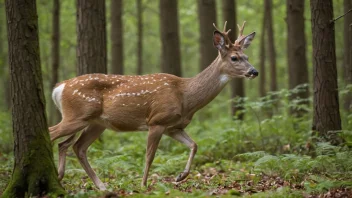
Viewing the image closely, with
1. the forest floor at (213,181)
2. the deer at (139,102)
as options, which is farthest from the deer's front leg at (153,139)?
the forest floor at (213,181)

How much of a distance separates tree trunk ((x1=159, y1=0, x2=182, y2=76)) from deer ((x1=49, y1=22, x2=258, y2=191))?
19.1 feet

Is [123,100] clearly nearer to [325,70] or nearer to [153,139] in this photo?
[153,139]

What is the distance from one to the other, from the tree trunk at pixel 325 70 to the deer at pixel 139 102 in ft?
3.76

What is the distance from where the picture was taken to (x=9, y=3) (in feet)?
19.8

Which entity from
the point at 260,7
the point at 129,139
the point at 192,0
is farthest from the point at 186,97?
the point at 192,0

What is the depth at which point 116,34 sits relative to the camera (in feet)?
57.0

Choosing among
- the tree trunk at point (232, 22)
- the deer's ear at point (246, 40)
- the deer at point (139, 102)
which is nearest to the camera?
the deer at point (139, 102)

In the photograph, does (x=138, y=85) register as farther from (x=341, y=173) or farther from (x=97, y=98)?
(x=341, y=173)

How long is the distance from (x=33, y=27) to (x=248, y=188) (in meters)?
3.64

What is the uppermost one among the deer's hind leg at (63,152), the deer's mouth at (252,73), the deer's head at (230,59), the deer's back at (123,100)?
the deer's head at (230,59)

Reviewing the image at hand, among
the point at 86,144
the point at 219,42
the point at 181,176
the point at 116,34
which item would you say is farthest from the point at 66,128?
the point at 116,34

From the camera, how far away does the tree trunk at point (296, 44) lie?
12.9 metres

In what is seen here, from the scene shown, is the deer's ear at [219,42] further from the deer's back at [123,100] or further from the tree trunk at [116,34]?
the tree trunk at [116,34]

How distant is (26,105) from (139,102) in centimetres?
240
